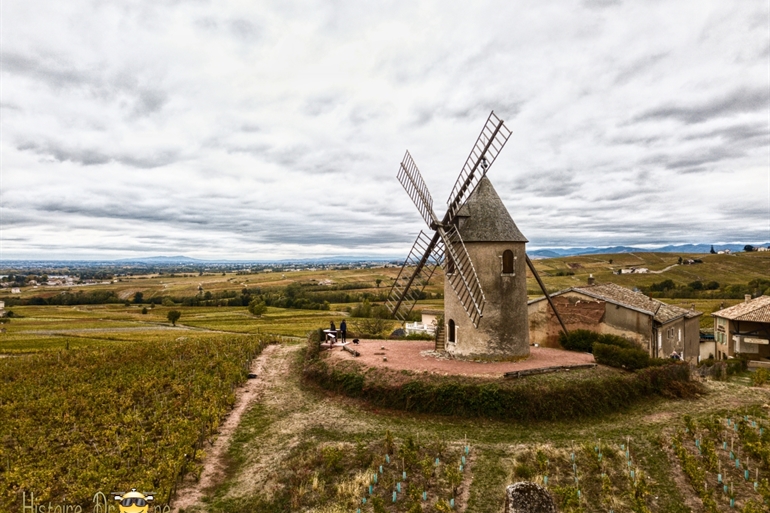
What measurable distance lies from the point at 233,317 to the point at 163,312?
19888 mm

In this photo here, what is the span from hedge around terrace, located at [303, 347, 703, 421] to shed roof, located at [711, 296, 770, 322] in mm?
21502

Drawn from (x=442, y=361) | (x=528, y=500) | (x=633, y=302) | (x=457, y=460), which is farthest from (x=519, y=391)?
(x=633, y=302)

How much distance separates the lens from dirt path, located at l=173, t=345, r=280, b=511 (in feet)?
45.8

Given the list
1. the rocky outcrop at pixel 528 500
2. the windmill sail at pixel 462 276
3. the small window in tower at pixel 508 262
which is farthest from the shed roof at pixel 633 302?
the rocky outcrop at pixel 528 500

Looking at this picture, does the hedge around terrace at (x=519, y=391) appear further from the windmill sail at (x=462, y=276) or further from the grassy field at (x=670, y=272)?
the grassy field at (x=670, y=272)

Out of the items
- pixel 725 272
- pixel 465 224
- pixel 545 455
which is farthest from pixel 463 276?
pixel 725 272

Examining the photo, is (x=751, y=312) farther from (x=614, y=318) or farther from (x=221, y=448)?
(x=221, y=448)

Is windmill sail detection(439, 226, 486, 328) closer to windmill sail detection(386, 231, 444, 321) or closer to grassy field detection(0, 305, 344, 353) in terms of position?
windmill sail detection(386, 231, 444, 321)

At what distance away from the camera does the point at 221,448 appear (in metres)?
17.6

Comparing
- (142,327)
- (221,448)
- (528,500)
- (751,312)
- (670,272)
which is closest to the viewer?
(528,500)

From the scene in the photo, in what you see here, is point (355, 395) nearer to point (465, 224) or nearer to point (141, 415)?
point (141, 415)

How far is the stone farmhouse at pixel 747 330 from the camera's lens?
38.4 meters

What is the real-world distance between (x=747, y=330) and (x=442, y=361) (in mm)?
32915

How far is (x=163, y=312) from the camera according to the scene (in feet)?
286
